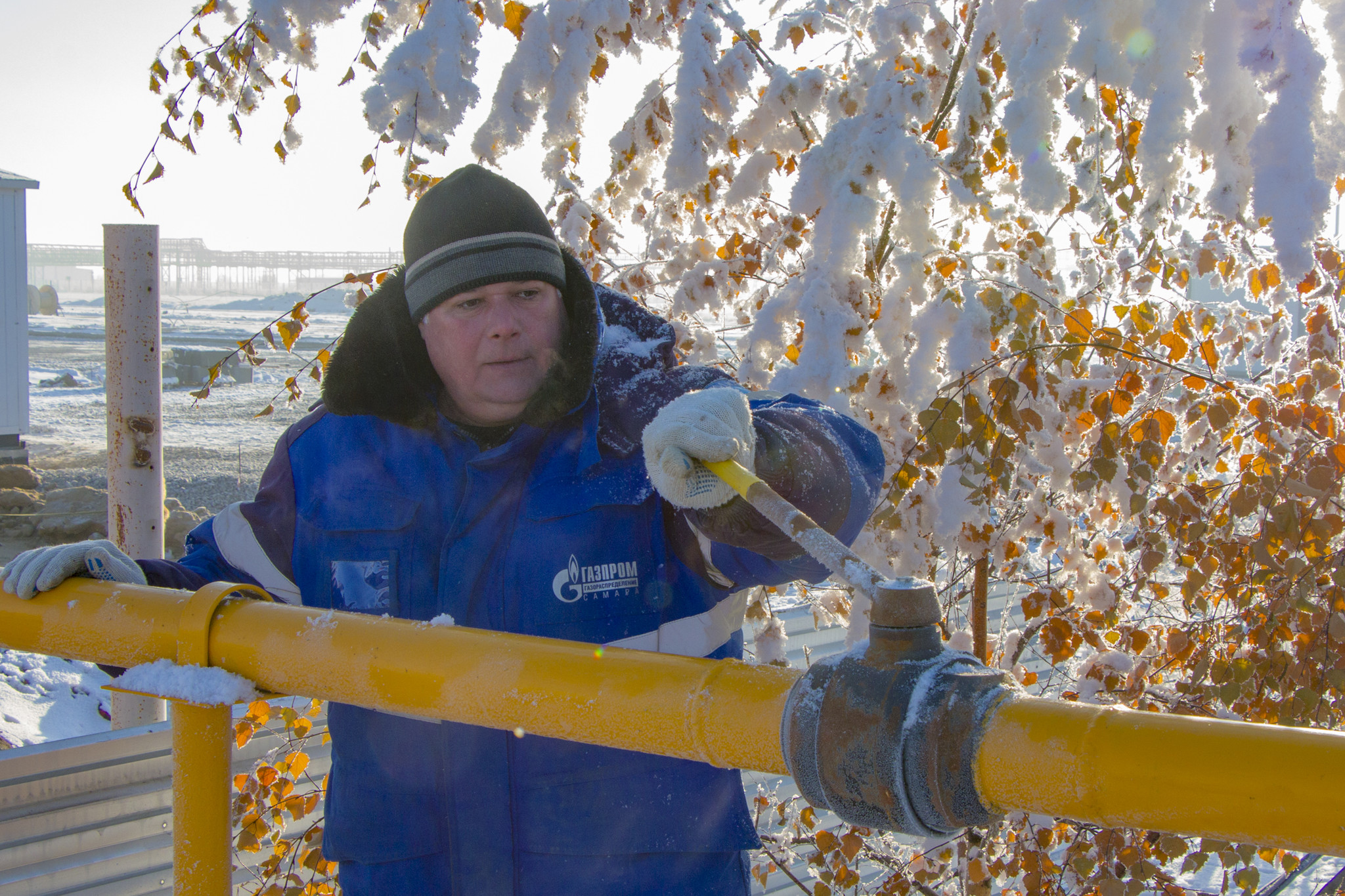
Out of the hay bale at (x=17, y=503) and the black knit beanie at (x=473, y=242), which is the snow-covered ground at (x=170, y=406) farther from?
the black knit beanie at (x=473, y=242)

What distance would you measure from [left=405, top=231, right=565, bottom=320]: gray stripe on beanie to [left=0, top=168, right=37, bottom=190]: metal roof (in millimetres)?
11544

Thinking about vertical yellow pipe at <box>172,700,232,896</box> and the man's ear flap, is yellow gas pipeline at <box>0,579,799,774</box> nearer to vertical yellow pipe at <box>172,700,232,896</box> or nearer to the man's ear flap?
vertical yellow pipe at <box>172,700,232,896</box>

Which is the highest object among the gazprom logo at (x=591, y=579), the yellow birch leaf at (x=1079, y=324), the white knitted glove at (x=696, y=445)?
the yellow birch leaf at (x=1079, y=324)

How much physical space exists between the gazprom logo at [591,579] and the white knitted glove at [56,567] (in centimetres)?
75

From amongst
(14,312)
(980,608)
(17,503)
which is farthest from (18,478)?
(980,608)

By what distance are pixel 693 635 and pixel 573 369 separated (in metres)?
0.58

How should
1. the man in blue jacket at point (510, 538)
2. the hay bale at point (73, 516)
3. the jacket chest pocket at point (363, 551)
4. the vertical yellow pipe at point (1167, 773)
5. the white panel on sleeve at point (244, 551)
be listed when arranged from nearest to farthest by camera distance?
the vertical yellow pipe at point (1167, 773) < the man in blue jacket at point (510, 538) < the jacket chest pocket at point (363, 551) < the white panel on sleeve at point (244, 551) < the hay bale at point (73, 516)

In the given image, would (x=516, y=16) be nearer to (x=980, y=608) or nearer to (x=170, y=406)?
(x=980, y=608)

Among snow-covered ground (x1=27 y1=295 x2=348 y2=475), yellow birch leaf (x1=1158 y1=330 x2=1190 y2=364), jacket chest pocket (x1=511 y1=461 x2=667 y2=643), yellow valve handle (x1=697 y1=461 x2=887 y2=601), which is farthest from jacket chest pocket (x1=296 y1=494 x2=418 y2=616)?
snow-covered ground (x1=27 y1=295 x2=348 y2=475)

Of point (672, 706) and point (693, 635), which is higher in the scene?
point (672, 706)

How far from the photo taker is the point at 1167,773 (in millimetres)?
706

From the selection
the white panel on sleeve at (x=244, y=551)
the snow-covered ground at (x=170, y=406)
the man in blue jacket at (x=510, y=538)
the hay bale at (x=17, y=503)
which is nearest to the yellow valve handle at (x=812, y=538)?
the man in blue jacket at (x=510, y=538)

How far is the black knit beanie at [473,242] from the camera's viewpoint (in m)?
1.86

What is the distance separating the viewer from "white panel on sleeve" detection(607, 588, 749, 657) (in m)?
1.65
